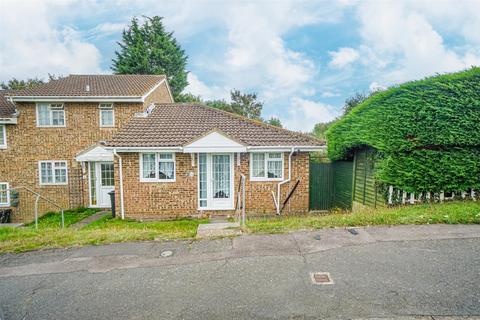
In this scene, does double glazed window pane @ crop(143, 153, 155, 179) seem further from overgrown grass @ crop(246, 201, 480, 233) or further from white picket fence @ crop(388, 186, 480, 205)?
white picket fence @ crop(388, 186, 480, 205)

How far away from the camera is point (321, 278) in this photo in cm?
348

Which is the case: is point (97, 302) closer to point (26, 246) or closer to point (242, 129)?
point (26, 246)

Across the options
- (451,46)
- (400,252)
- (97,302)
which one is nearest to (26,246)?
(97,302)

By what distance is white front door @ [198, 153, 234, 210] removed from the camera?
31.6 feet

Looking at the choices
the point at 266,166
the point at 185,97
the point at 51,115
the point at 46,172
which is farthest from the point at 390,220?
the point at 185,97

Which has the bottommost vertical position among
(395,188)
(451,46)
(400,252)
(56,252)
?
(56,252)

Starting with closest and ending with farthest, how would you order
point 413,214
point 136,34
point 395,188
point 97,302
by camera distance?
point 97,302 < point 413,214 < point 395,188 < point 136,34

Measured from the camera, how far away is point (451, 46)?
10.3 metres

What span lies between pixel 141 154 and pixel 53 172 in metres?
7.03

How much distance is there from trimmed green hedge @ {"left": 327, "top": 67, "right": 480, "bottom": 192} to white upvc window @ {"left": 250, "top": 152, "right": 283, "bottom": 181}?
134 inches

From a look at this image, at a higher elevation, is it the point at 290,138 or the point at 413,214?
the point at 290,138

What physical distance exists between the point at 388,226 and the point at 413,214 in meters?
0.99

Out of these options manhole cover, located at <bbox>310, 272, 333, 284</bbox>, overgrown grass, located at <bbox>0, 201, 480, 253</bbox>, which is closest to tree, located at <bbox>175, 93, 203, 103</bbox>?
overgrown grass, located at <bbox>0, 201, 480, 253</bbox>

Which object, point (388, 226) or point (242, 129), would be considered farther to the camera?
point (242, 129)
